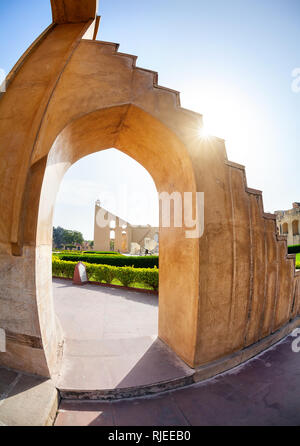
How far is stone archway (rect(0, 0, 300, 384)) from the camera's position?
Result: 254 cm

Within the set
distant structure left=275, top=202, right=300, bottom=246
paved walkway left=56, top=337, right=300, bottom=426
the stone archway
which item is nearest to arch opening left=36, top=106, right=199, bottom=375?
the stone archway

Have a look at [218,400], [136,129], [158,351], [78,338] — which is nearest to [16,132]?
[136,129]

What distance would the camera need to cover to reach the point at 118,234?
3903 cm

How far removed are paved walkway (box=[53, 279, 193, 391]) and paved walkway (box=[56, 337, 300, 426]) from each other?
0.67ft

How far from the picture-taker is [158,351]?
11.4 ft

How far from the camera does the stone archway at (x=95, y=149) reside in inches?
99.8

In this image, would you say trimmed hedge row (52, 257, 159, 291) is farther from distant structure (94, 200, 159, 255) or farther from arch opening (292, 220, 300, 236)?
arch opening (292, 220, 300, 236)

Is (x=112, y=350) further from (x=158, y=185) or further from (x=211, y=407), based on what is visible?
(x=158, y=185)

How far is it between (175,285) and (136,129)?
3076 millimetres

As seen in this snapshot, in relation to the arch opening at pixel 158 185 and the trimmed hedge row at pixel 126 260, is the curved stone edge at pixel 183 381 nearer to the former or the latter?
the arch opening at pixel 158 185

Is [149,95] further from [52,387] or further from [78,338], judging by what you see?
[78,338]

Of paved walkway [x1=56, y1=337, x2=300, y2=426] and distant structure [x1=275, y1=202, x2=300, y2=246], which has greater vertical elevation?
distant structure [x1=275, y1=202, x2=300, y2=246]

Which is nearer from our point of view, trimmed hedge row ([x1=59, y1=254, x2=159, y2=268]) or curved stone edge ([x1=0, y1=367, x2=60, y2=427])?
curved stone edge ([x1=0, y1=367, x2=60, y2=427])

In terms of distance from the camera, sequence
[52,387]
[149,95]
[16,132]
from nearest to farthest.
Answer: [52,387] < [16,132] < [149,95]
